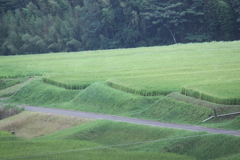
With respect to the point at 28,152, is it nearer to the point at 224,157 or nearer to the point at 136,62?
the point at 224,157

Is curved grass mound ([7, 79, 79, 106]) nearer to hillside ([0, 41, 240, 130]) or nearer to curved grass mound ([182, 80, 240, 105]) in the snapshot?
hillside ([0, 41, 240, 130])

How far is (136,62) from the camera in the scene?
169 ft

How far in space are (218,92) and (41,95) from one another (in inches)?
696

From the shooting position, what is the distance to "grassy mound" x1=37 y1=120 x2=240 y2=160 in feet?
59.0

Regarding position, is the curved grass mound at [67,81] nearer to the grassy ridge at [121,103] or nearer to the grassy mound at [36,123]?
the grassy ridge at [121,103]

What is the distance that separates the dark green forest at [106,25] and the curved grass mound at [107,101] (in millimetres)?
46545

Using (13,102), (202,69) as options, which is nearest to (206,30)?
(202,69)

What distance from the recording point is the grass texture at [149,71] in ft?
104

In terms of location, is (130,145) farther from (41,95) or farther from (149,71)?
(149,71)

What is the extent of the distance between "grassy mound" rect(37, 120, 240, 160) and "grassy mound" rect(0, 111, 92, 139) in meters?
2.08

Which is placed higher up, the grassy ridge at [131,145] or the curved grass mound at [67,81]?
the grassy ridge at [131,145]

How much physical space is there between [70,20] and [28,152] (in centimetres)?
7457

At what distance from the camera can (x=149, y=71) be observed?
42.5 metres

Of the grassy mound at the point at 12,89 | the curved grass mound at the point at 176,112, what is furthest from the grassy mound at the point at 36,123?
the grassy mound at the point at 12,89
